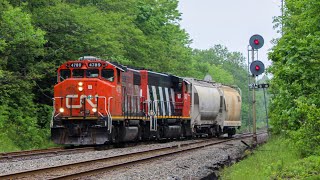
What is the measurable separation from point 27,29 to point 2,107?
360cm

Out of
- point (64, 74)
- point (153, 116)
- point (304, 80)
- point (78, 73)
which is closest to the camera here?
point (304, 80)

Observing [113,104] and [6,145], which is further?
[6,145]

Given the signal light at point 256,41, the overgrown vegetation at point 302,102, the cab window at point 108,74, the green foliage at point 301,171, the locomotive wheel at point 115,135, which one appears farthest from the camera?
the signal light at point 256,41

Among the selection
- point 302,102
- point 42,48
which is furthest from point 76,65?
point 302,102

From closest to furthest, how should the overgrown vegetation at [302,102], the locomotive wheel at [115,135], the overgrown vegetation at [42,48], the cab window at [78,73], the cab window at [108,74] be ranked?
the overgrown vegetation at [302,102], the locomotive wheel at [115,135], the cab window at [108,74], the cab window at [78,73], the overgrown vegetation at [42,48]

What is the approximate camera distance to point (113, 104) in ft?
67.3

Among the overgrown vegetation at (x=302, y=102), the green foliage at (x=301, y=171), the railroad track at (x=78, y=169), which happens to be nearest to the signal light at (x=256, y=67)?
the railroad track at (x=78, y=169)

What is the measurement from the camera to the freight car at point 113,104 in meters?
20.1

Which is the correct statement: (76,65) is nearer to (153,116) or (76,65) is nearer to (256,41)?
(153,116)

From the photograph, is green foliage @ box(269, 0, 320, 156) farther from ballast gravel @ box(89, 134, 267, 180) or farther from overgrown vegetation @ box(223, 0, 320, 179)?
ballast gravel @ box(89, 134, 267, 180)

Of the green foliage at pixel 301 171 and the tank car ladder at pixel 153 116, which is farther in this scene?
the tank car ladder at pixel 153 116

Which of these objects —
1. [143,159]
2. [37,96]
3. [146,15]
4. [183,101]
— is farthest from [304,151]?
[146,15]

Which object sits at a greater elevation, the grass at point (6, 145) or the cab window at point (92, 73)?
the cab window at point (92, 73)

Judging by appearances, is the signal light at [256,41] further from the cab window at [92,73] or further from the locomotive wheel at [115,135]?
the locomotive wheel at [115,135]
